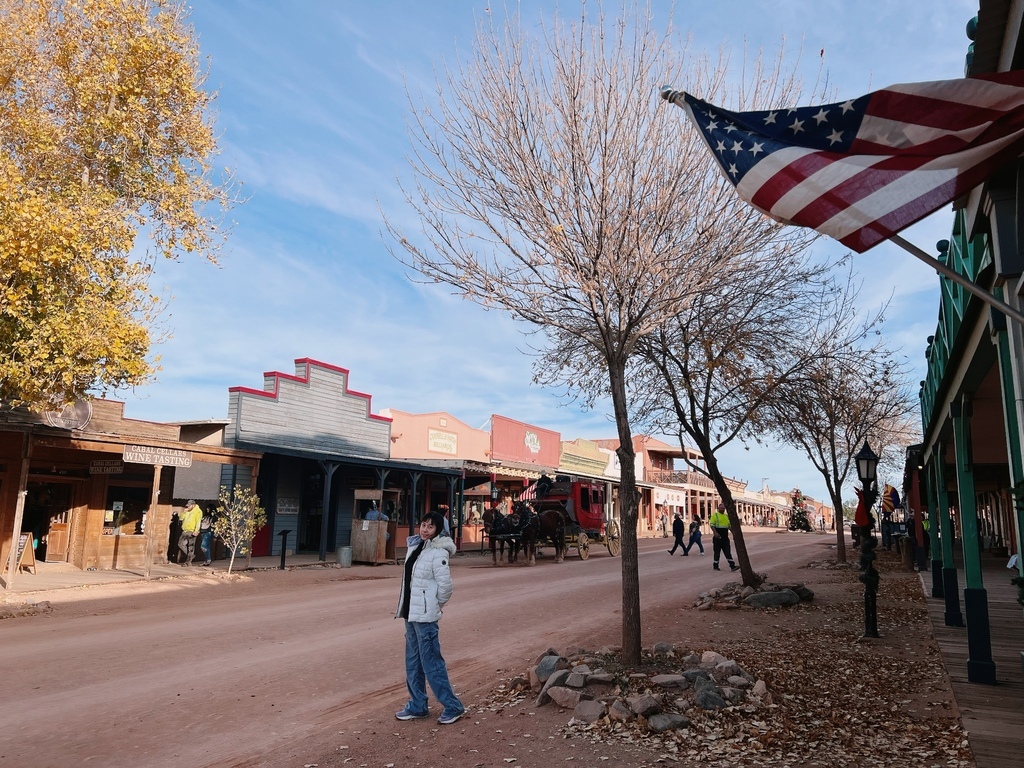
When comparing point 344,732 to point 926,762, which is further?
point 344,732

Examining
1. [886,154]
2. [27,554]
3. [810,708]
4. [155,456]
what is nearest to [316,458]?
[155,456]

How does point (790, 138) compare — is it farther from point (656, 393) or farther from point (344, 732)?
point (656, 393)

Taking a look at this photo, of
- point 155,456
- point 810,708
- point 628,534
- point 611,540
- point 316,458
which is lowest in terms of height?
point 810,708

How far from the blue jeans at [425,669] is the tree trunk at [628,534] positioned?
82.3 inches

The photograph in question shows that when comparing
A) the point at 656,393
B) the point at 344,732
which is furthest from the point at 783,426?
the point at 344,732

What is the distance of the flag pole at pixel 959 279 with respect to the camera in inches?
115

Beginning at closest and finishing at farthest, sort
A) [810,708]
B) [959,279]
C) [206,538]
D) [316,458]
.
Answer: [959,279] < [810,708] < [206,538] < [316,458]

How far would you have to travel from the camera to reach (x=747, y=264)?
29.3 feet

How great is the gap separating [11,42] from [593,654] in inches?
623

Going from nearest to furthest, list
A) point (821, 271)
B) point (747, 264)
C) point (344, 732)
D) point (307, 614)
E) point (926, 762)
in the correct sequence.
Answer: point (926, 762), point (344, 732), point (747, 264), point (821, 271), point (307, 614)

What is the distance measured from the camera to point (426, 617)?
592cm

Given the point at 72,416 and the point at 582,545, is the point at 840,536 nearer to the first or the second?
the point at 582,545

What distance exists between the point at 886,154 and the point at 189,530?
1970cm

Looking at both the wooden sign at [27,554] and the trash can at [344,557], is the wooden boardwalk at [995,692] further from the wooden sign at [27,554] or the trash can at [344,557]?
the wooden sign at [27,554]
